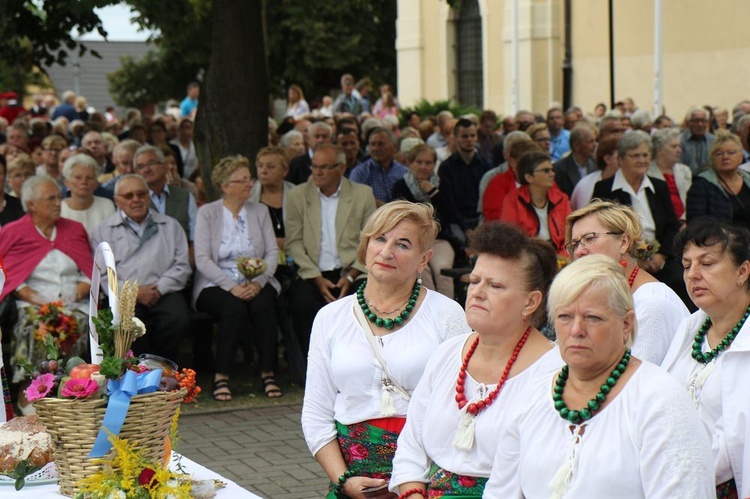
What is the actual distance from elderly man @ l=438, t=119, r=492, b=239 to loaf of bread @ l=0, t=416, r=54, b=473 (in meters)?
7.12

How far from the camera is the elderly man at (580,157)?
39.2 feet

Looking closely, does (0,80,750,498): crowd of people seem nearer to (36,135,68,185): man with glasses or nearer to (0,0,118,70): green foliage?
(0,0,118,70): green foliage

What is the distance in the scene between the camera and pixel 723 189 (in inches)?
395

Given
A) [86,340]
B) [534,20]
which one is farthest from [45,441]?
[534,20]

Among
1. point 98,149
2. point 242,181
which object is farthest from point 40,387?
point 98,149

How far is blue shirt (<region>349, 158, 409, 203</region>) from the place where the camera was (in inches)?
451

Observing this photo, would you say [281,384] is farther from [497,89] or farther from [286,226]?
[497,89]

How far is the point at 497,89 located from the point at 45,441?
2732 cm

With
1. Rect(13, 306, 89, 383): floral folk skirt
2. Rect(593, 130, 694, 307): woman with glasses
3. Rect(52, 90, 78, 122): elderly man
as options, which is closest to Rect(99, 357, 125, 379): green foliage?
Rect(13, 306, 89, 383): floral folk skirt

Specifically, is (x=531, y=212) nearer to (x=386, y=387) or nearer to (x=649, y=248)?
(x=649, y=248)

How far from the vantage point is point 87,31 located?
1157 centimetres

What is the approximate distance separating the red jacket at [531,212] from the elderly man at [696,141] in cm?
607

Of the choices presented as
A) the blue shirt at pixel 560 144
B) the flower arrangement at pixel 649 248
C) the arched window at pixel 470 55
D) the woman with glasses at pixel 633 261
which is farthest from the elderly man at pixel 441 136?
the arched window at pixel 470 55

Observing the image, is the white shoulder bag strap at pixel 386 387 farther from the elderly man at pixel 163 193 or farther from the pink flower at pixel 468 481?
the elderly man at pixel 163 193
